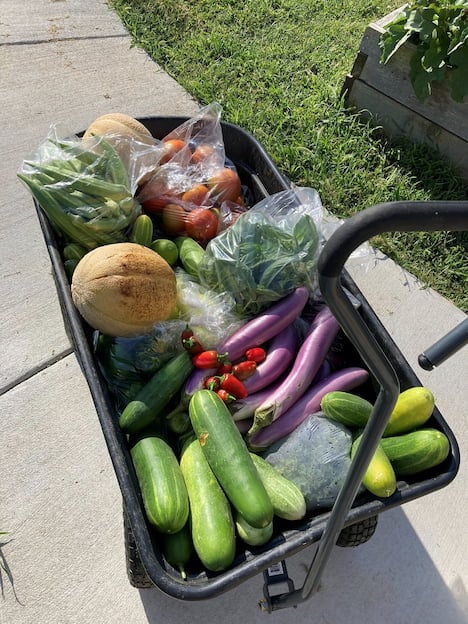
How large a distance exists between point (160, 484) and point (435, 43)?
294 cm

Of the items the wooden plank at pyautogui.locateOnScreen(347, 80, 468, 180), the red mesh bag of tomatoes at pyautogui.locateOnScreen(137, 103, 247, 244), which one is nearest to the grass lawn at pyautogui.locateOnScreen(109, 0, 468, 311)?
the wooden plank at pyautogui.locateOnScreen(347, 80, 468, 180)

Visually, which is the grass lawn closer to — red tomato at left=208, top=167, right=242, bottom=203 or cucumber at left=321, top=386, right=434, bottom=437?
red tomato at left=208, top=167, right=242, bottom=203

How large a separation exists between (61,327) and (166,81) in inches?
92.4

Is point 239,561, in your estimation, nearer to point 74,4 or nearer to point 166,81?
point 166,81

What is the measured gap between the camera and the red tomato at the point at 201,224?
2.26 metres

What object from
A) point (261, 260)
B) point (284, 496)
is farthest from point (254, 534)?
point (261, 260)

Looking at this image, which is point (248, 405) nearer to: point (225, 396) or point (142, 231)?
point (225, 396)

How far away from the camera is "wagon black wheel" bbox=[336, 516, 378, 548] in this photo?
170 cm

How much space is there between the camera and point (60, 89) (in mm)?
3662

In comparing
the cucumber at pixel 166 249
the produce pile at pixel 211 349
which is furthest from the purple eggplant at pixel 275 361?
the cucumber at pixel 166 249

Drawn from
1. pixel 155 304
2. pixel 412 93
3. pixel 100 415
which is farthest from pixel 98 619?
pixel 412 93

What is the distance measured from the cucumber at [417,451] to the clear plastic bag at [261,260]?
0.70 m

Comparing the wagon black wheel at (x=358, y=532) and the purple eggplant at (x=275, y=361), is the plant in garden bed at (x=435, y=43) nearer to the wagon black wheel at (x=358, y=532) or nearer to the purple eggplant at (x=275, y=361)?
the purple eggplant at (x=275, y=361)

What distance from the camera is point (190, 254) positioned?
2.13 metres
